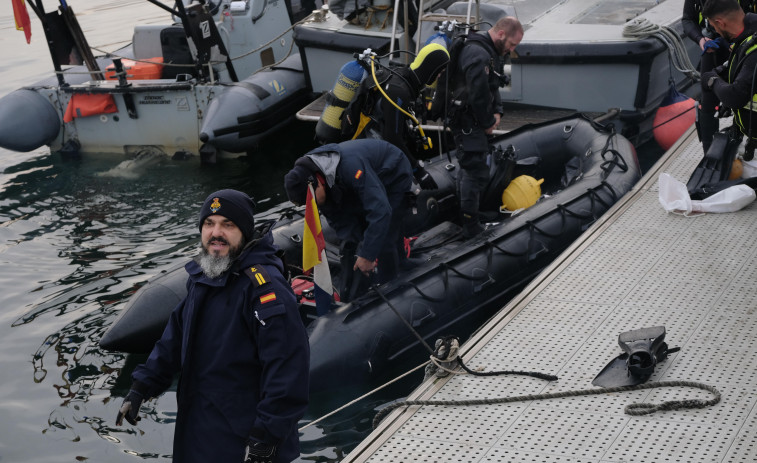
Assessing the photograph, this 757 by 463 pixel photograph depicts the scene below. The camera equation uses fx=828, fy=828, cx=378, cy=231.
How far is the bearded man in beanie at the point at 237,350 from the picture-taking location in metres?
2.55

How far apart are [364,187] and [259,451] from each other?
211 centimetres

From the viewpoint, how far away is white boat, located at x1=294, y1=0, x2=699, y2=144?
7.57 metres

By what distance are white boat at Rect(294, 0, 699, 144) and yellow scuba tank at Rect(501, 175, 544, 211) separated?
1.64 m

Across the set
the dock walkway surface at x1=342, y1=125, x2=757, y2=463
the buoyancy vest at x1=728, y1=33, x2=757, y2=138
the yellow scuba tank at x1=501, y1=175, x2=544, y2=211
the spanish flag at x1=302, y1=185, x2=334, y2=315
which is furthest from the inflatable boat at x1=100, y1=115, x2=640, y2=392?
the buoyancy vest at x1=728, y1=33, x2=757, y2=138

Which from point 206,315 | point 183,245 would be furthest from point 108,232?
point 206,315

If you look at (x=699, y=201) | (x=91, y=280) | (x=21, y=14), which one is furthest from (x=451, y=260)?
(x=21, y=14)

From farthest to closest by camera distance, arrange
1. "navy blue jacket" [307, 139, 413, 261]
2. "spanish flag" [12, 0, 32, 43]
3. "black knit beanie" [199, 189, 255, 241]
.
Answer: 1. "spanish flag" [12, 0, 32, 43]
2. "navy blue jacket" [307, 139, 413, 261]
3. "black knit beanie" [199, 189, 255, 241]

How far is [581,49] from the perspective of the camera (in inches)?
299

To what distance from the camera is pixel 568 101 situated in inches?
311

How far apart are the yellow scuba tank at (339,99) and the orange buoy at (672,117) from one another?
327 cm

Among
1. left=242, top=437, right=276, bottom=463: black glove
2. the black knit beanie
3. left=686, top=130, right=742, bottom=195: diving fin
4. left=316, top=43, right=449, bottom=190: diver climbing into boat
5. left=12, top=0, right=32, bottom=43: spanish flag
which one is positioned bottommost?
left=686, top=130, right=742, bottom=195: diving fin

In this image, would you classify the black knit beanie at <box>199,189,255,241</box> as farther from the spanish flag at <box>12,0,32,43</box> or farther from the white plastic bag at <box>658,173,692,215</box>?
the spanish flag at <box>12,0,32,43</box>

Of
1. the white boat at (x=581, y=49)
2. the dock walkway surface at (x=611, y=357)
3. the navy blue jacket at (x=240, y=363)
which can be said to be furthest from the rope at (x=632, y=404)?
the white boat at (x=581, y=49)

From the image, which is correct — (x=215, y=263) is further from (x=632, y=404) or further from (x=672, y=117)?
(x=672, y=117)
